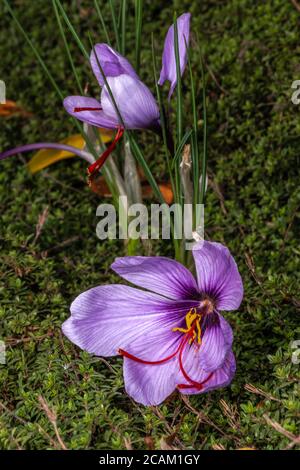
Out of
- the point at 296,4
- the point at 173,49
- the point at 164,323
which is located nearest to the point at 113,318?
the point at 164,323

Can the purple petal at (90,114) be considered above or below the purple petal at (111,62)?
below

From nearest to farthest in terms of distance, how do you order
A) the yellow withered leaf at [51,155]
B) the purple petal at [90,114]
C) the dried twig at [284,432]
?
the dried twig at [284,432]
the purple petal at [90,114]
the yellow withered leaf at [51,155]

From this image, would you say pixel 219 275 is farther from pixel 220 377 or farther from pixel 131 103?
pixel 131 103

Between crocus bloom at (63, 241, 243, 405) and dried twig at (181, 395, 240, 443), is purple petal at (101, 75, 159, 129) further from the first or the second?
dried twig at (181, 395, 240, 443)

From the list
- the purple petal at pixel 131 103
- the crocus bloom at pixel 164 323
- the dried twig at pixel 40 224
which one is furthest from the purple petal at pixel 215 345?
the dried twig at pixel 40 224

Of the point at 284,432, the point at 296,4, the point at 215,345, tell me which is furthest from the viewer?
the point at 296,4

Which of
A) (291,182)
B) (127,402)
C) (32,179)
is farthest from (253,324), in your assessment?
(32,179)

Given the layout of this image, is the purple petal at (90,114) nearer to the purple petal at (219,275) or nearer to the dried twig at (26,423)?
the purple petal at (219,275)
